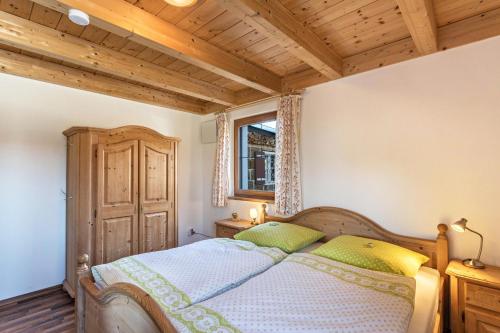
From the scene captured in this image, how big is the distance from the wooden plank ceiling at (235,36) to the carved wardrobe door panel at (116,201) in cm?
89

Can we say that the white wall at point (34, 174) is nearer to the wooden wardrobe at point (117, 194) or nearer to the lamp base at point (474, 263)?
the wooden wardrobe at point (117, 194)

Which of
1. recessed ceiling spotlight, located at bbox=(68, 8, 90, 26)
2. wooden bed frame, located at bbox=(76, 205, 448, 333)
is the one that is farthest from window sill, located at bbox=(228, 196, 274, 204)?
recessed ceiling spotlight, located at bbox=(68, 8, 90, 26)

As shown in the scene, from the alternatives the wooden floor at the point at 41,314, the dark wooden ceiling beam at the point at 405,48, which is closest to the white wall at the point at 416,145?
the dark wooden ceiling beam at the point at 405,48

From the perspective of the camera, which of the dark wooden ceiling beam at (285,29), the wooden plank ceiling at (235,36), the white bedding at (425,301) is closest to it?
the white bedding at (425,301)

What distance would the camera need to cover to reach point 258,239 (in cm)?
253

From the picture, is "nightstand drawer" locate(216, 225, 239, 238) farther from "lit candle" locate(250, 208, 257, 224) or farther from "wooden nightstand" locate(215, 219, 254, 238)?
"lit candle" locate(250, 208, 257, 224)

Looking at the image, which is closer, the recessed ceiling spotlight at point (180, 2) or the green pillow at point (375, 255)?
the recessed ceiling spotlight at point (180, 2)

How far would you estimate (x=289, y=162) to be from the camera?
118 inches

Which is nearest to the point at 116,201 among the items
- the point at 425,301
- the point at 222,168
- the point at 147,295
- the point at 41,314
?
the point at 41,314

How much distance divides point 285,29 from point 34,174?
3.06 metres

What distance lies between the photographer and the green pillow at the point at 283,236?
2379mm

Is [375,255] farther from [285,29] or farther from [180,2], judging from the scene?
[180,2]

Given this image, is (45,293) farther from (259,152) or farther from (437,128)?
(437,128)

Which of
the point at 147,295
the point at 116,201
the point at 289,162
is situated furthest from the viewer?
the point at 289,162
